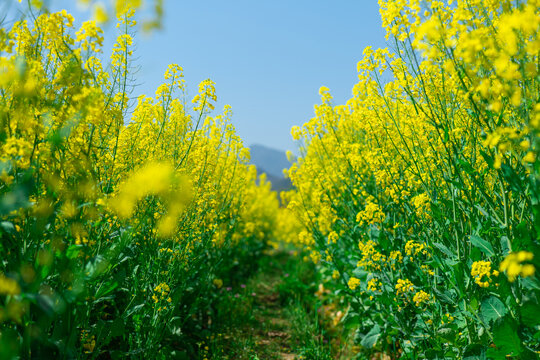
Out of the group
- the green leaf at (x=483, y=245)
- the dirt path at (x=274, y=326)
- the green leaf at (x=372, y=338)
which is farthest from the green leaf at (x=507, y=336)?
the dirt path at (x=274, y=326)

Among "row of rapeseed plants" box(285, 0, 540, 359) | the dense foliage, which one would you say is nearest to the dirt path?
the dense foliage

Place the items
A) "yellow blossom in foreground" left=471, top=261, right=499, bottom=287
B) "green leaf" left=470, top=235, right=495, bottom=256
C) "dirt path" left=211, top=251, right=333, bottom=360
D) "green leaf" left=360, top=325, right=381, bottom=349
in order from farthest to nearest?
"dirt path" left=211, top=251, right=333, bottom=360, "green leaf" left=360, top=325, right=381, bottom=349, "green leaf" left=470, top=235, right=495, bottom=256, "yellow blossom in foreground" left=471, top=261, right=499, bottom=287

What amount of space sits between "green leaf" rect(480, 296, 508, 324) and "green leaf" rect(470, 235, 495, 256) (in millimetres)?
242

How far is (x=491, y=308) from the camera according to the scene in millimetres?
2023

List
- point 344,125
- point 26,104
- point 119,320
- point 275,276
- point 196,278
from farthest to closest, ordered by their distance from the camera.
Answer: point 275,276 < point 344,125 < point 196,278 < point 119,320 < point 26,104

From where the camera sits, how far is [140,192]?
1994 mm

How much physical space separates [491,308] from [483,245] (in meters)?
0.32

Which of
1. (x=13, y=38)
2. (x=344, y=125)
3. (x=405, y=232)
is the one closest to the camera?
(x=13, y=38)

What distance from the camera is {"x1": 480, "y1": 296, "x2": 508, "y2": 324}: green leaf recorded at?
1990 mm

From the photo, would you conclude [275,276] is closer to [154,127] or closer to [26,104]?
[154,127]

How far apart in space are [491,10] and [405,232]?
66.5 inches

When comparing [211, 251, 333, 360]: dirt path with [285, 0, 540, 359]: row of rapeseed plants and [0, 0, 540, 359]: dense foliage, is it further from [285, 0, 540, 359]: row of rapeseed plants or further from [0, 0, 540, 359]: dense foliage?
[285, 0, 540, 359]: row of rapeseed plants

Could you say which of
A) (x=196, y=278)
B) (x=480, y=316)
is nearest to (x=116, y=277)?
(x=196, y=278)

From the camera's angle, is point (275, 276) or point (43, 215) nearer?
point (43, 215)
